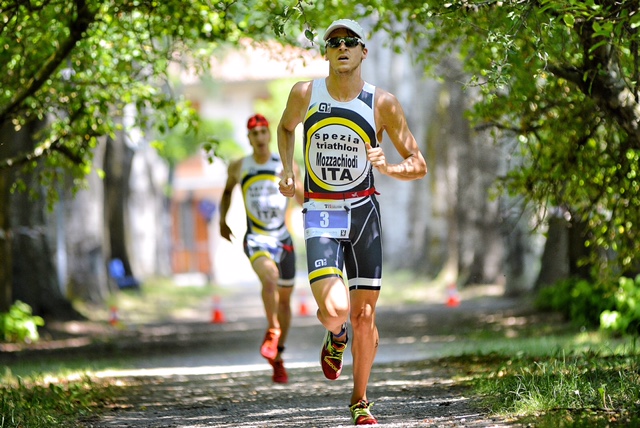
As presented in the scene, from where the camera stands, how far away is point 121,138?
104 feet

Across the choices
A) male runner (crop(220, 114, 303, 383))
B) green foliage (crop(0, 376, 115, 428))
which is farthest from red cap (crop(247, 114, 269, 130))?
green foliage (crop(0, 376, 115, 428))

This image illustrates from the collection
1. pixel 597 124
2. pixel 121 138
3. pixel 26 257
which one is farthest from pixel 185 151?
pixel 597 124

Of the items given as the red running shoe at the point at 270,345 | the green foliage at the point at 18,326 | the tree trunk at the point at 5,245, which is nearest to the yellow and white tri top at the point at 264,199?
the red running shoe at the point at 270,345

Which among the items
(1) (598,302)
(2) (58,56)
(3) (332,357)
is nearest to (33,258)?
(2) (58,56)

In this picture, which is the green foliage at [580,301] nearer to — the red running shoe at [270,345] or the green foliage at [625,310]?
the green foliage at [625,310]

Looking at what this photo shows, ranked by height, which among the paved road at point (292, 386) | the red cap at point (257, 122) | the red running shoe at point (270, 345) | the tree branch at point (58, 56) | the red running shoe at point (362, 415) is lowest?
the paved road at point (292, 386)

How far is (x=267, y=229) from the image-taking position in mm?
11703

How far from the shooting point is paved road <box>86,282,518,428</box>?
810 cm

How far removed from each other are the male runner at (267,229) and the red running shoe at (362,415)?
369cm

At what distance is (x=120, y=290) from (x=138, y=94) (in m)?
18.7

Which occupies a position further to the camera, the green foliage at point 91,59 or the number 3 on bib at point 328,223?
the green foliage at point 91,59

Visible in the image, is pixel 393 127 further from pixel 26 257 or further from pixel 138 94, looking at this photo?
pixel 26 257

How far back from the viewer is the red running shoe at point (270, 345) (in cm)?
1097

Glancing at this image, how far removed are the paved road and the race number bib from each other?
1202 millimetres
